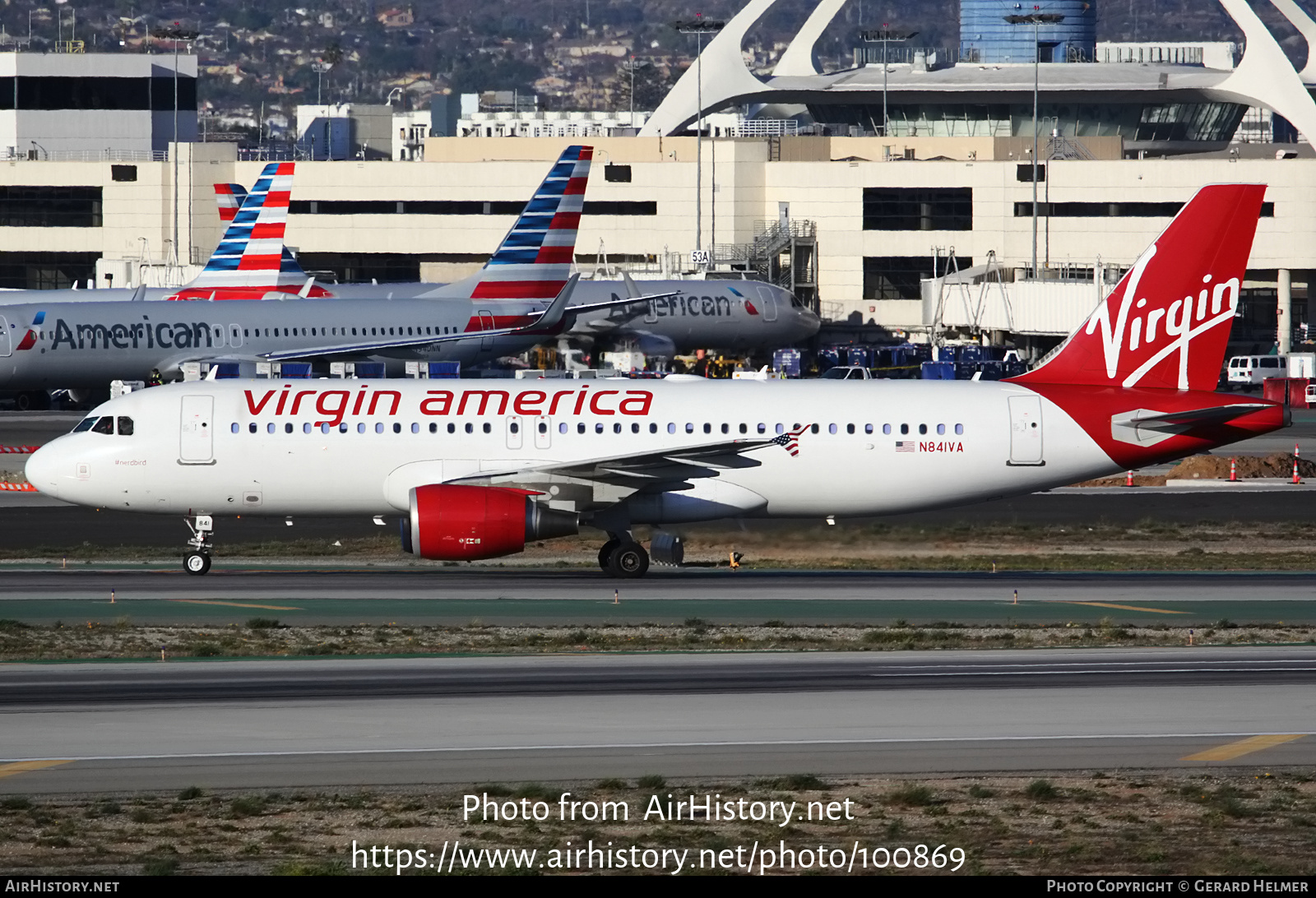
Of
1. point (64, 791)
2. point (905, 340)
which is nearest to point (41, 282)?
point (905, 340)

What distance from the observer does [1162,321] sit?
3784 centimetres

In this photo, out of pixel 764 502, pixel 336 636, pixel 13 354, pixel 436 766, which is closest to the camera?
pixel 436 766

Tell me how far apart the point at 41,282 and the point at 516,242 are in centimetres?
6898

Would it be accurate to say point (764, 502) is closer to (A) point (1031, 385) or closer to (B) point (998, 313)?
(A) point (1031, 385)

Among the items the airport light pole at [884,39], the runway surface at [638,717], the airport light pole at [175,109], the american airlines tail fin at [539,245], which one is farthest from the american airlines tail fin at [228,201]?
the runway surface at [638,717]

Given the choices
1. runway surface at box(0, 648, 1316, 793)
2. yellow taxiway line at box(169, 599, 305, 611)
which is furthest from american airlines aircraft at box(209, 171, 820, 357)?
runway surface at box(0, 648, 1316, 793)

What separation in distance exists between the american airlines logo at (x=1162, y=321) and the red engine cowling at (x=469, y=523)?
505 inches

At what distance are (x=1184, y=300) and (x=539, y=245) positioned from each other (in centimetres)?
4576

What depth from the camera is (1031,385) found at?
125 feet

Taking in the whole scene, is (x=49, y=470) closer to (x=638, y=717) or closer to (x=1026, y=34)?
(x=638, y=717)

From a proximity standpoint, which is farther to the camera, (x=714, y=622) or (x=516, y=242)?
(x=516, y=242)

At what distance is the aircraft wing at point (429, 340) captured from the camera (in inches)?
2891

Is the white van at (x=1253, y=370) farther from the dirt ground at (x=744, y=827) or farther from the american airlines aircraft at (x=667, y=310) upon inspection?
the dirt ground at (x=744, y=827)

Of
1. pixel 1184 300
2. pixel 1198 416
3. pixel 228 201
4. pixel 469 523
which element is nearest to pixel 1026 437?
pixel 1198 416
